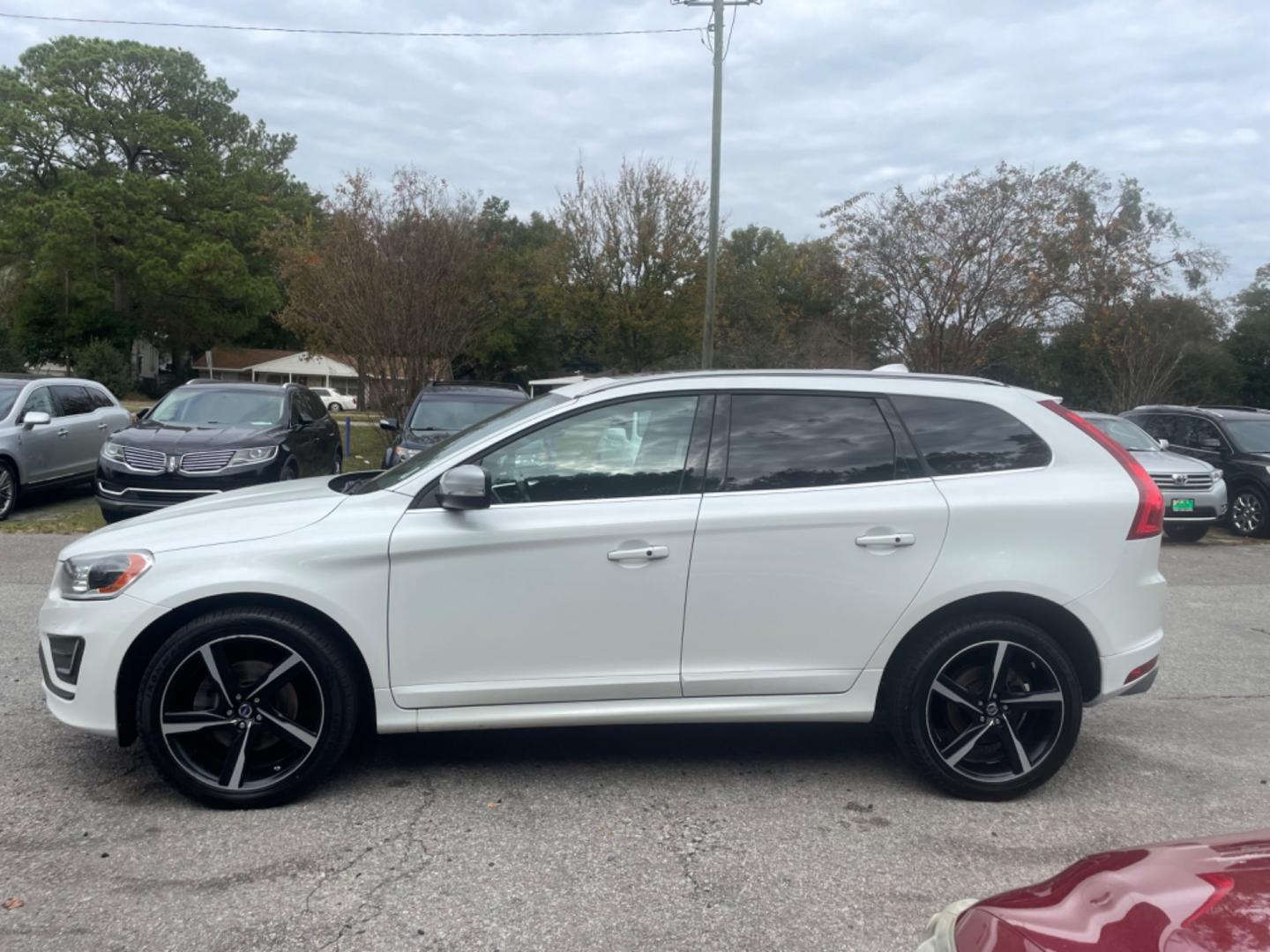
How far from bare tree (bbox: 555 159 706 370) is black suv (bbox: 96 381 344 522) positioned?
50.3 feet

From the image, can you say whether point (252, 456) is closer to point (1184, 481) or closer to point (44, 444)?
point (44, 444)

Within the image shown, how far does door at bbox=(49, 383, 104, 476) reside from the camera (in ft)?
40.5

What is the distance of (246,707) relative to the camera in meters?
3.80

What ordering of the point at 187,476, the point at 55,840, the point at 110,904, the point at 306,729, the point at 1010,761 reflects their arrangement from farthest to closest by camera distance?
the point at 187,476
the point at 1010,761
the point at 306,729
the point at 55,840
the point at 110,904

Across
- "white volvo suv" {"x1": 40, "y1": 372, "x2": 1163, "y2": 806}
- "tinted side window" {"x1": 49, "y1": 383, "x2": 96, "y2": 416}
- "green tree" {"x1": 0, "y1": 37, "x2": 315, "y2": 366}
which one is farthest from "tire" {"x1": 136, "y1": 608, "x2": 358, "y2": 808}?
"green tree" {"x1": 0, "y1": 37, "x2": 315, "y2": 366}

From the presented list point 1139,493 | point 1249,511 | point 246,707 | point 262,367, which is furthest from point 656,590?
point 262,367

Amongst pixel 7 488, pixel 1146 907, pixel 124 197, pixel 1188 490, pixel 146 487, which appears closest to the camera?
pixel 1146 907

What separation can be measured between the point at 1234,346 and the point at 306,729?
137 feet

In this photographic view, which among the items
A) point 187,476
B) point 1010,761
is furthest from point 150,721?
point 187,476

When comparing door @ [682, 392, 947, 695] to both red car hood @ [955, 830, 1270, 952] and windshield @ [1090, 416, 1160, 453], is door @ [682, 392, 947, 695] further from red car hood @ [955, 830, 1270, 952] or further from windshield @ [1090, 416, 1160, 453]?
windshield @ [1090, 416, 1160, 453]

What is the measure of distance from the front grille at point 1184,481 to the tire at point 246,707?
11500 millimetres

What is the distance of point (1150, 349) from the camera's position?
98.6ft

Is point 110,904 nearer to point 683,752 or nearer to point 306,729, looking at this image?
point 306,729

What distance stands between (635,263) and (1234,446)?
15964mm
